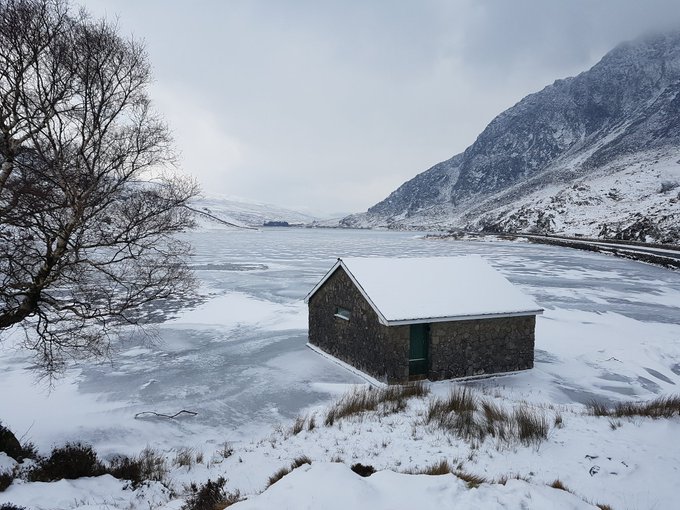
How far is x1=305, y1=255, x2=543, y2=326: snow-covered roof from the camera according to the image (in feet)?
46.2

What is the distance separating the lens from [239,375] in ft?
50.7

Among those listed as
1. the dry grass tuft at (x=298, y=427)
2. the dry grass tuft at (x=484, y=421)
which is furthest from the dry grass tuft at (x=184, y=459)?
the dry grass tuft at (x=484, y=421)

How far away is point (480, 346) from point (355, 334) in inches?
168

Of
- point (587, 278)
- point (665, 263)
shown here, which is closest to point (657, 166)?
point (665, 263)

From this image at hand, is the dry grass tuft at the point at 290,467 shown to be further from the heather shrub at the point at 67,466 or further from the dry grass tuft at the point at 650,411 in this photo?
the dry grass tuft at the point at 650,411

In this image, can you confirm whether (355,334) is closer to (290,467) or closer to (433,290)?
(433,290)

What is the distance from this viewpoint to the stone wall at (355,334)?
14.1 meters

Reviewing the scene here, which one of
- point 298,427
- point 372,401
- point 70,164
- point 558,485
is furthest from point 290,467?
point 70,164

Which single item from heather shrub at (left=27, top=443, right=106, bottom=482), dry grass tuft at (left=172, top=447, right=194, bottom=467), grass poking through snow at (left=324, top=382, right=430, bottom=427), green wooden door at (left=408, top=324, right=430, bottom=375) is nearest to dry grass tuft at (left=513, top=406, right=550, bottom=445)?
grass poking through snow at (left=324, top=382, right=430, bottom=427)

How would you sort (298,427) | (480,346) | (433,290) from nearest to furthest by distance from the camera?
1. (298,427)
2. (480,346)
3. (433,290)

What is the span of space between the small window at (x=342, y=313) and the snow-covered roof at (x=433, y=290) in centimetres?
137

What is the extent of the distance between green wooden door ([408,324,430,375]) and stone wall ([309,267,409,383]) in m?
0.35

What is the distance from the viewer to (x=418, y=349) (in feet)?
47.6

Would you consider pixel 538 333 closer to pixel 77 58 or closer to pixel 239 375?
pixel 239 375
